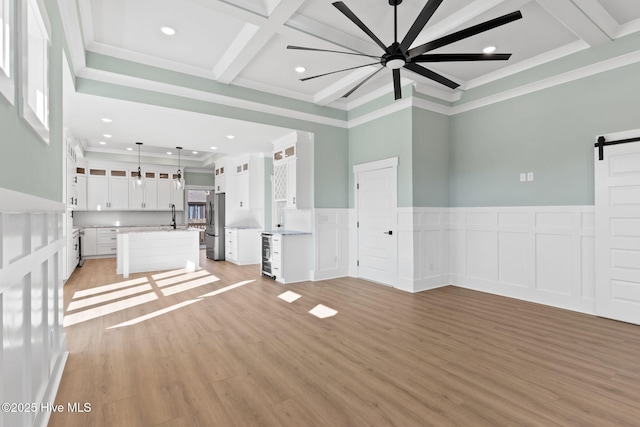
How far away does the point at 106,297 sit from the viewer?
15.4 feet

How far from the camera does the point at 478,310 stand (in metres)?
4.02

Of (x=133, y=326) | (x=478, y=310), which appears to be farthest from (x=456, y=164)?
(x=133, y=326)

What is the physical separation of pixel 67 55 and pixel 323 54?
277 cm

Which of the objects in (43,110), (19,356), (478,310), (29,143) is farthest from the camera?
(478,310)

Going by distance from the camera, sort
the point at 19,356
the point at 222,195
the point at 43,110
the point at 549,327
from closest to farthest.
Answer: the point at 19,356, the point at 43,110, the point at 549,327, the point at 222,195

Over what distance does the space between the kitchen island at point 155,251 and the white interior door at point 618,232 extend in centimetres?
680

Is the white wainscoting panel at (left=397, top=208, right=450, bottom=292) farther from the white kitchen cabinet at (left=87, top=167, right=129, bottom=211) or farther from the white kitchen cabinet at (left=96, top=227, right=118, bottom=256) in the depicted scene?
the white kitchen cabinet at (left=87, top=167, right=129, bottom=211)

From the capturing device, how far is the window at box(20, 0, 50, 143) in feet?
5.84

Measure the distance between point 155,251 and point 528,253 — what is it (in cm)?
677

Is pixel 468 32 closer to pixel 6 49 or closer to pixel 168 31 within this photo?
pixel 6 49

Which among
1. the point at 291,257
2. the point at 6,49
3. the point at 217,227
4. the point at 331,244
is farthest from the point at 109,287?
the point at 6,49

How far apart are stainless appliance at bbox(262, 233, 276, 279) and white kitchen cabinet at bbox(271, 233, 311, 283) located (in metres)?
0.09

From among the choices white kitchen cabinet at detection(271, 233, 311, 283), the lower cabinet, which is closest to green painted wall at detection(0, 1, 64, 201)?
white kitchen cabinet at detection(271, 233, 311, 283)

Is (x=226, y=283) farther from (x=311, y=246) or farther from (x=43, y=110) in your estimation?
(x=43, y=110)
